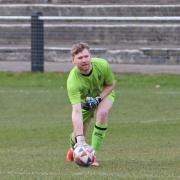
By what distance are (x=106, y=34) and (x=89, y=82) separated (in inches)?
563

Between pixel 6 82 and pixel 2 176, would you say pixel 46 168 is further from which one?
pixel 6 82

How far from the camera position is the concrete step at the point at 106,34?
2320cm

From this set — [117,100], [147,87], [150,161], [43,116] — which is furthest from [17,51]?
[150,161]

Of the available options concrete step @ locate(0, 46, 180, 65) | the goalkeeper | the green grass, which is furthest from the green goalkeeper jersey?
concrete step @ locate(0, 46, 180, 65)

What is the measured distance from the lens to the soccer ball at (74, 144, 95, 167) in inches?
366

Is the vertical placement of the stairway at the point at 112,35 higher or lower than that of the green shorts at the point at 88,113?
lower

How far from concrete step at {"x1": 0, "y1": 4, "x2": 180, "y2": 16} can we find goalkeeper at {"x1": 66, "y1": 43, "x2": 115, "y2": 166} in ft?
48.7

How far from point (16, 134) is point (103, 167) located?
397 cm

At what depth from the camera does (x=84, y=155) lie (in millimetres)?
9297

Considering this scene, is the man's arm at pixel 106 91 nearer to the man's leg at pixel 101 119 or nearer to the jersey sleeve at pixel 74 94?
the man's leg at pixel 101 119

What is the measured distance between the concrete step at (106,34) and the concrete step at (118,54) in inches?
19.7

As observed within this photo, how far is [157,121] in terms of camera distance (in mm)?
14594

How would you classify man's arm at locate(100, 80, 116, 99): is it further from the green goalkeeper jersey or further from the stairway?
the stairway

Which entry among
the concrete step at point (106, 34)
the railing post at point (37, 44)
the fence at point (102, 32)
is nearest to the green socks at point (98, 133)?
the railing post at point (37, 44)
